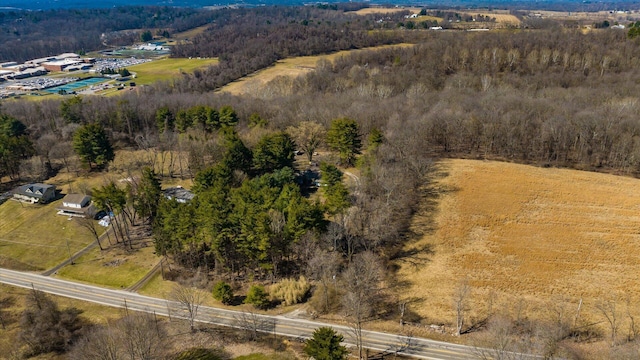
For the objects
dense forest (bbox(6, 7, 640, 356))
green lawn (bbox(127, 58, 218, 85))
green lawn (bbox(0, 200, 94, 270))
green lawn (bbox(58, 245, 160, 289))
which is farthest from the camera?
green lawn (bbox(127, 58, 218, 85))

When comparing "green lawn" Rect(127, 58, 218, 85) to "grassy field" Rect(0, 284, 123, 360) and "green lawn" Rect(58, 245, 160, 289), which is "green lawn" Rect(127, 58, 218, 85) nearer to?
"green lawn" Rect(58, 245, 160, 289)

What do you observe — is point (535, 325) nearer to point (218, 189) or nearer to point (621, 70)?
point (218, 189)

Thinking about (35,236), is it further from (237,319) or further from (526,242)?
(526,242)

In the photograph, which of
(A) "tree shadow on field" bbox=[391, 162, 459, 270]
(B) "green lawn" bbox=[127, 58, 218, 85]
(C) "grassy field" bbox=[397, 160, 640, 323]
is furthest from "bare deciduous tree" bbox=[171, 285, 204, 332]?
(B) "green lawn" bbox=[127, 58, 218, 85]

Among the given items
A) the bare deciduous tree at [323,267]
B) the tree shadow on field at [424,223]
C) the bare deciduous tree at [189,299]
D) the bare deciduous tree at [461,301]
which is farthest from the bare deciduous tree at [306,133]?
the bare deciduous tree at [461,301]

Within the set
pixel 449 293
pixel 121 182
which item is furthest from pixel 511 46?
pixel 121 182
